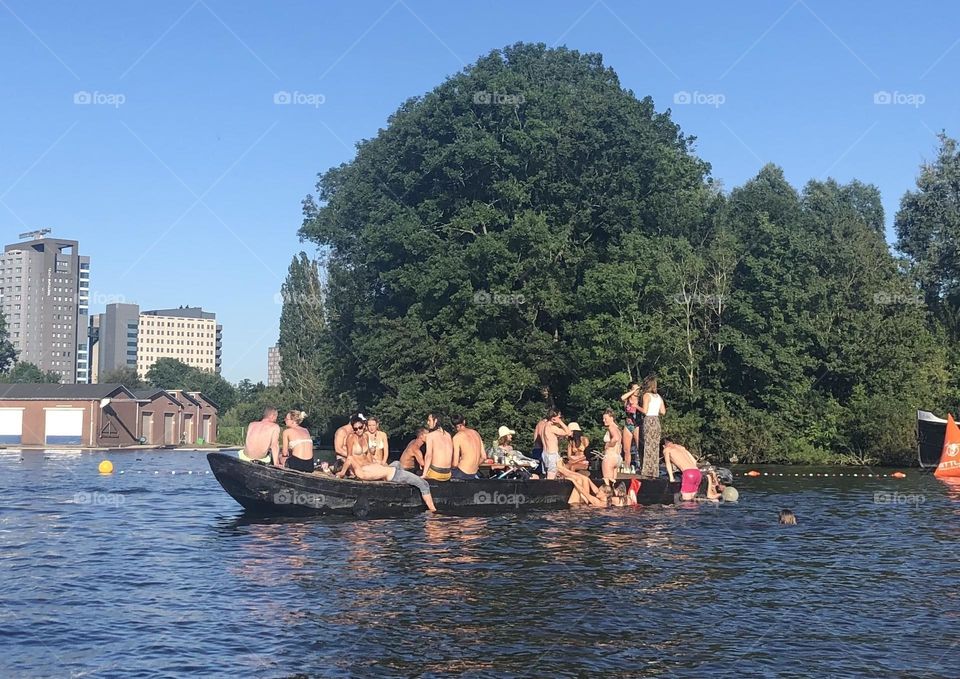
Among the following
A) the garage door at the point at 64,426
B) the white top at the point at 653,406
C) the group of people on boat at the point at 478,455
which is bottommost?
the group of people on boat at the point at 478,455

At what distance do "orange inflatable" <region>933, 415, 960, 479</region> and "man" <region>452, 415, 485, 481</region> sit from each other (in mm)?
22419

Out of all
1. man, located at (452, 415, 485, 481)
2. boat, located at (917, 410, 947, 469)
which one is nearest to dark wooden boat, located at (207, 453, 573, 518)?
man, located at (452, 415, 485, 481)

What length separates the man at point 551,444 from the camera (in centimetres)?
2506

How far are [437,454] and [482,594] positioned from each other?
Result: 29.9ft

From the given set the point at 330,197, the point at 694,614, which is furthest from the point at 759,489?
the point at 330,197

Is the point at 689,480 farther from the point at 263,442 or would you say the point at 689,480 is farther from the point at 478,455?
the point at 263,442

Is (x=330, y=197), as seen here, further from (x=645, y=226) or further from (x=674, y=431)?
(x=674, y=431)

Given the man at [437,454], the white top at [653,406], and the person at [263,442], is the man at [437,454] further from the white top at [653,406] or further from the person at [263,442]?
the white top at [653,406]

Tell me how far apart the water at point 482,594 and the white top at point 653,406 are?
8.99ft

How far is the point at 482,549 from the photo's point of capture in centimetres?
1853

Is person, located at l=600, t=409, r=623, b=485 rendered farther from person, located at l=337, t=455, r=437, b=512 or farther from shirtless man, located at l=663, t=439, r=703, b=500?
person, located at l=337, t=455, r=437, b=512

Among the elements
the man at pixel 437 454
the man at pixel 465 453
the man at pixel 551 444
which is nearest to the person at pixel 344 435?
the man at pixel 437 454

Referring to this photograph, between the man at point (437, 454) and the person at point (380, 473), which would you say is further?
the man at point (437, 454)

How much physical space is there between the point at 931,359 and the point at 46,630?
48.6 m
